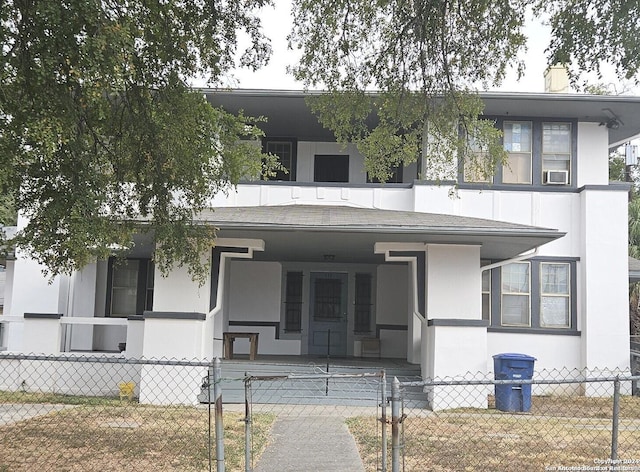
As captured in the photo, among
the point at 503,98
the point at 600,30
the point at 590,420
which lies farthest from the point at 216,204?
the point at 600,30

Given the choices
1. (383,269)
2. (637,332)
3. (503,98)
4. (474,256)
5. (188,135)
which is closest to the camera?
(188,135)

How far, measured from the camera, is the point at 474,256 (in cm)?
1411

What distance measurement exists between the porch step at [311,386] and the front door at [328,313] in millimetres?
2618

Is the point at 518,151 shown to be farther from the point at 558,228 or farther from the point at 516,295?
the point at 516,295

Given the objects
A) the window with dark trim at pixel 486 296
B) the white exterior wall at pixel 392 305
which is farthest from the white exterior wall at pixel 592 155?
the white exterior wall at pixel 392 305

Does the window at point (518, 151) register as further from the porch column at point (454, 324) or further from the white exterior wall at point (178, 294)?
the white exterior wall at point (178, 294)

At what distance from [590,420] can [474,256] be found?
3530mm

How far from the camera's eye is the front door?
1933 centimetres

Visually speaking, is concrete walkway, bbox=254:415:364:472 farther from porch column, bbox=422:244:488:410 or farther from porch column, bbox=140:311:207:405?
porch column, bbox=422:244:488:410

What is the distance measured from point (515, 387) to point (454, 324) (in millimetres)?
1575

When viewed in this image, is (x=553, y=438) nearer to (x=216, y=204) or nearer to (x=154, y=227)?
(x=154, y=227)

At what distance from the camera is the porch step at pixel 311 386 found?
13.6 meters

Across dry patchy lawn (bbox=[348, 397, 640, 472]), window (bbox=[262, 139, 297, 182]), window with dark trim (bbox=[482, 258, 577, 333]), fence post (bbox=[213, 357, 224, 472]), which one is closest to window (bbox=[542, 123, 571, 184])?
window with dark trim (bbox=[482, 258, 577, 333])

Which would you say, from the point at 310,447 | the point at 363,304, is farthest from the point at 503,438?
the point at 363,304
